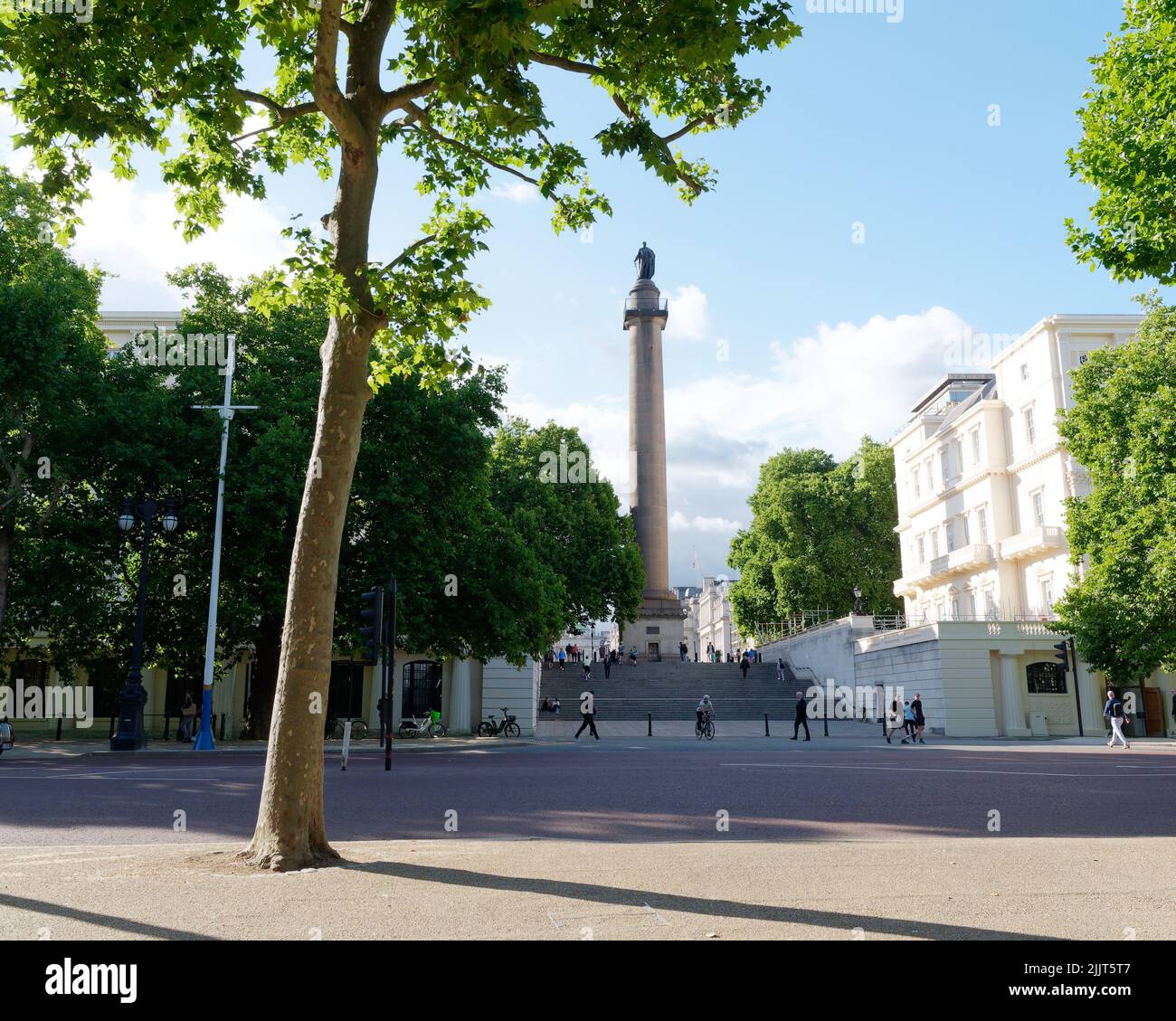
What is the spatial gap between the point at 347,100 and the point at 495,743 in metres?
22.2

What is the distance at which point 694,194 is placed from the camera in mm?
10102

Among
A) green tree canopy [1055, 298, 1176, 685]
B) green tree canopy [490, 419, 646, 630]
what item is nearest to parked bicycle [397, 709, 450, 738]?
green tree canopy [490, 419, 646, 630]

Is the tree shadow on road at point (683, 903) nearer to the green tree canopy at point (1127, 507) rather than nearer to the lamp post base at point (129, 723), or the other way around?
the lamp post base at point (129, 723)

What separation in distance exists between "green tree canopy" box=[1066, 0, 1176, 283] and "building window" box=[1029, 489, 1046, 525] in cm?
2992

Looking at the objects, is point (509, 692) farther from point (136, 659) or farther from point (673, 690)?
point (136, 659)

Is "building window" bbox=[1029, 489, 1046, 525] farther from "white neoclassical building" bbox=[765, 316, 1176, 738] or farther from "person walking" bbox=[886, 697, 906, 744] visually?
"person walking" bbox=[886, 697, 906, 744]

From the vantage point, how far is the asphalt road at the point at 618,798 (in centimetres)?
987

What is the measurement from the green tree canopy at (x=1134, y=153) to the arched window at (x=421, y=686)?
1150 inches

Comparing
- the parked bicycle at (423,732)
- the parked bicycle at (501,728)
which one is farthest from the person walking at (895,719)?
the parked bicycle at (423,732)

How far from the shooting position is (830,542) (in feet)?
205

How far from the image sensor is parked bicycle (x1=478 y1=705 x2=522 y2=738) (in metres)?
31.9

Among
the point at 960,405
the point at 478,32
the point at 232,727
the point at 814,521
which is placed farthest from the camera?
the point at 814,521
